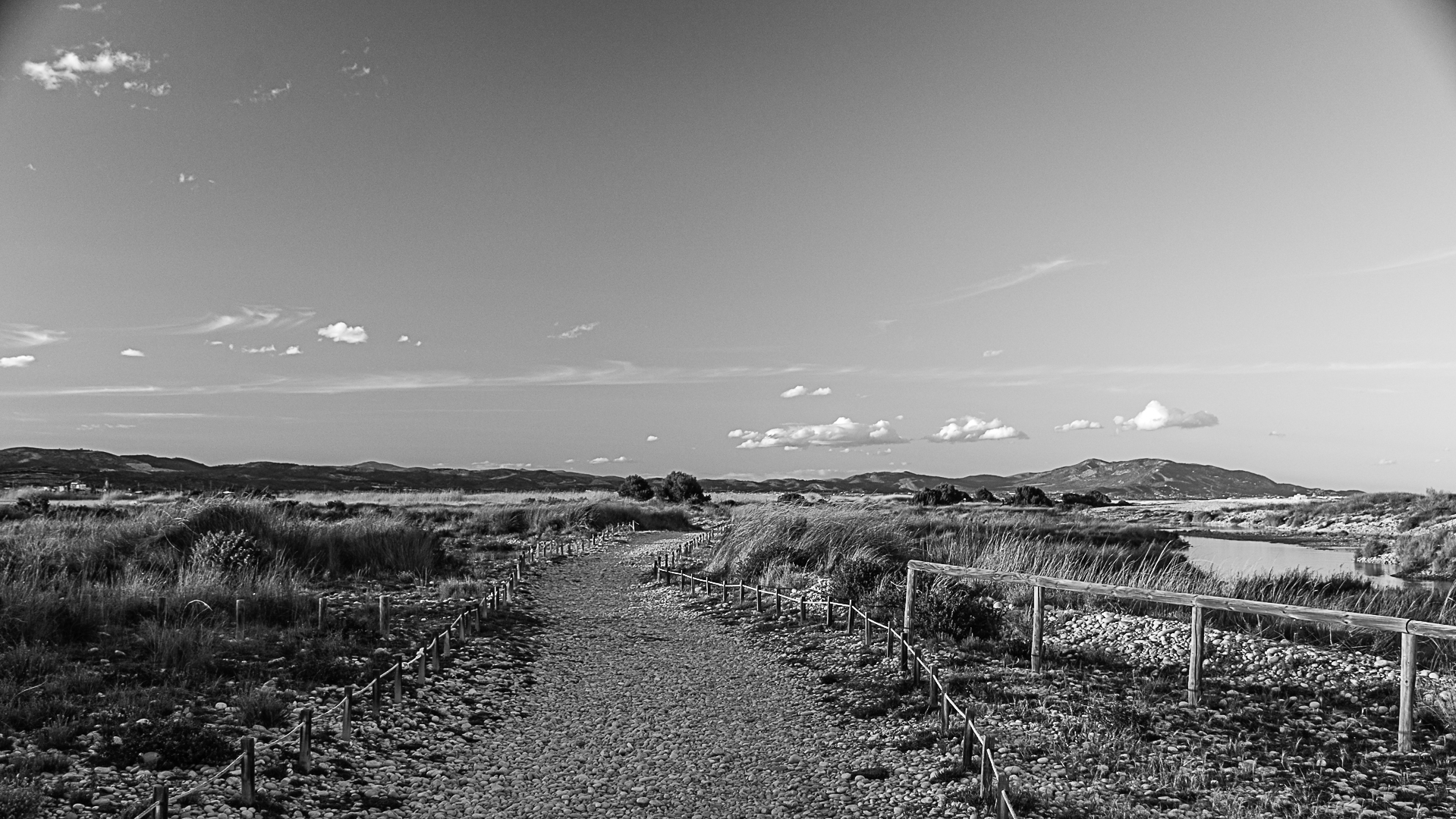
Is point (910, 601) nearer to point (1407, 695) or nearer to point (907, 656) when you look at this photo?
point (907, 656)

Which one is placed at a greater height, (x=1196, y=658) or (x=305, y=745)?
(x=1196, y=658)

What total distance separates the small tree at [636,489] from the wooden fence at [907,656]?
1824 inches

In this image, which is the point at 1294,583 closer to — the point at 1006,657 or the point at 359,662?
the point at 1006,657

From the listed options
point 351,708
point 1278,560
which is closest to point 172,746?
point 351,708

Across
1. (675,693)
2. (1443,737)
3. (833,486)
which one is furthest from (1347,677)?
(833,486)

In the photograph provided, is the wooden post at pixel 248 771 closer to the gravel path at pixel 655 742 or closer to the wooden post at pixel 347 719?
the gravel path at pixel 655 742

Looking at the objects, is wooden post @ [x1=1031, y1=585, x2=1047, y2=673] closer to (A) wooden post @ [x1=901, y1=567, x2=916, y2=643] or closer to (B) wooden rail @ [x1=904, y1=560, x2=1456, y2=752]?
(B) wooden rail @ [x1=904, y1=560, x2=1456, y2=752]

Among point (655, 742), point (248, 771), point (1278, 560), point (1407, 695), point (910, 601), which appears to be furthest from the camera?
point (1278, 560)

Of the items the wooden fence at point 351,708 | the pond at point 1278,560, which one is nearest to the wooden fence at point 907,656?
the wooden fence at point 351,708

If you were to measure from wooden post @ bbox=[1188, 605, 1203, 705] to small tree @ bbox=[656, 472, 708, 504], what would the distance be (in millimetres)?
60710

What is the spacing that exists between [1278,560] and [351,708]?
113 ft

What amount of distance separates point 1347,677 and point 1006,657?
3.85m

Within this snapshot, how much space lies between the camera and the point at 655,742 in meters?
8.96

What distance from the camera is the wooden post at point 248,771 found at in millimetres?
6531
